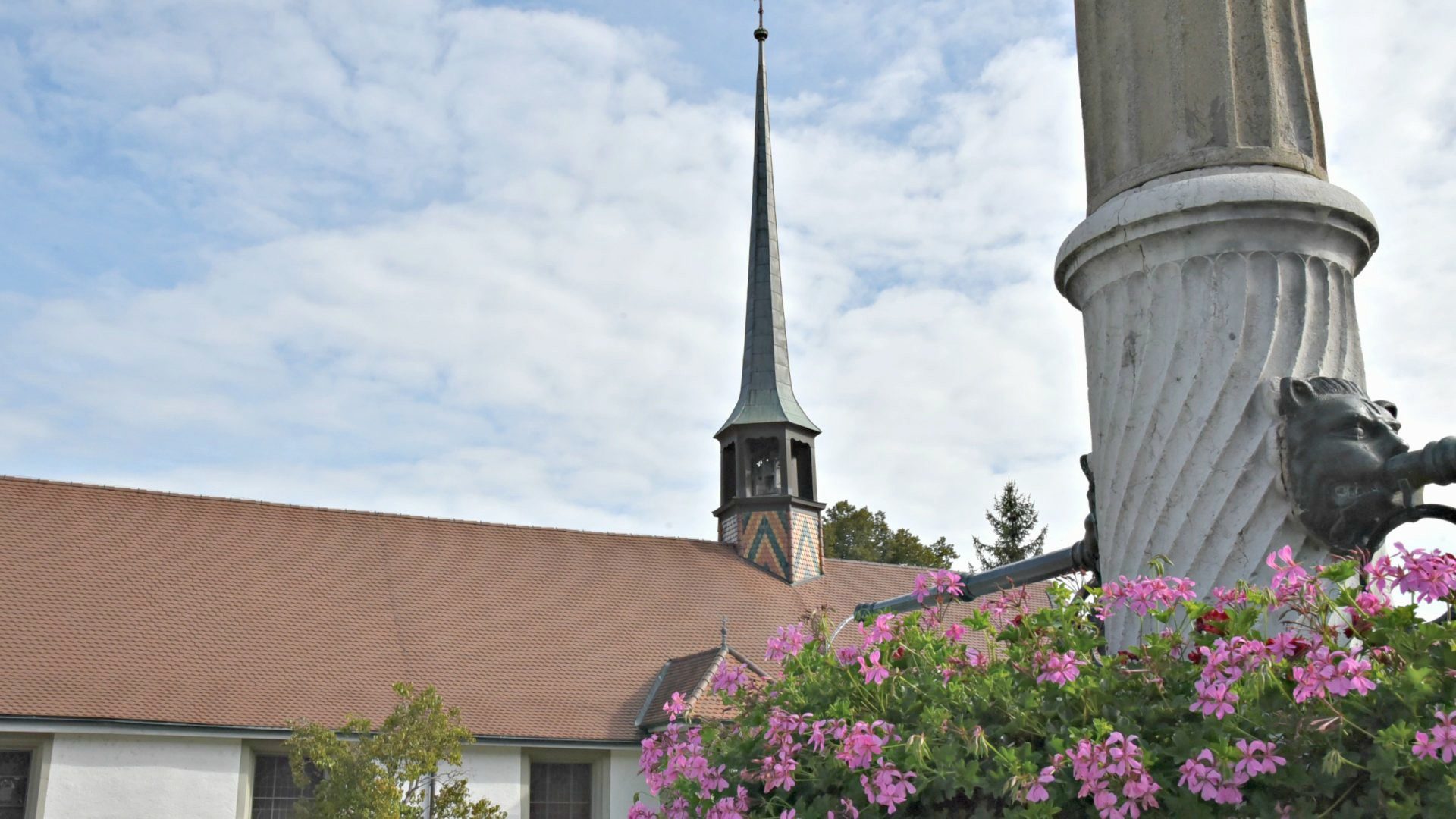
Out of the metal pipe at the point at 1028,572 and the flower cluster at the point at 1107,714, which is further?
the metal pipe at the point at 1028,572

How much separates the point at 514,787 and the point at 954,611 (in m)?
8.65

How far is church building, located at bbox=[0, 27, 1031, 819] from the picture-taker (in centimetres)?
1998

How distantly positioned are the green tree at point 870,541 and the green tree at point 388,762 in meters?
29.0

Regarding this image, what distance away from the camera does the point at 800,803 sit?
2832mm

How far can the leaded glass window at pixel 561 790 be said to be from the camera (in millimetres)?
23031

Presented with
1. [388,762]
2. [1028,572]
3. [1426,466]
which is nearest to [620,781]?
[388,762]

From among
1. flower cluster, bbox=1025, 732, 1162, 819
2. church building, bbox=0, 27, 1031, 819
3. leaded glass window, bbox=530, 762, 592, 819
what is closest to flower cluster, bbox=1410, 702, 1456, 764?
flower cluster, bbox=1025, 732, 1162, 819

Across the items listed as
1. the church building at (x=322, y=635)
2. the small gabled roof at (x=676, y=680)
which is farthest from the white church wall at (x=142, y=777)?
the small gabled roof at (x=676, y=680)

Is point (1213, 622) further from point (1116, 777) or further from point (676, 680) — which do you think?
point (676, 680)

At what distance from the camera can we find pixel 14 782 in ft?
63.8

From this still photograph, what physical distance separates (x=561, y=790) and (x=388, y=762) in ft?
18.1

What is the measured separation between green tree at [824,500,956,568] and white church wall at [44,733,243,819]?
2948cm

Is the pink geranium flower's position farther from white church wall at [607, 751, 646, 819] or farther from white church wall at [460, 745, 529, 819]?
white church wall at [607, 751, 646, 819]

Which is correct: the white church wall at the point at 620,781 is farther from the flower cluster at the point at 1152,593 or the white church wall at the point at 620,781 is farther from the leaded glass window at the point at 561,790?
the flower cluster at the point at 1152,593
